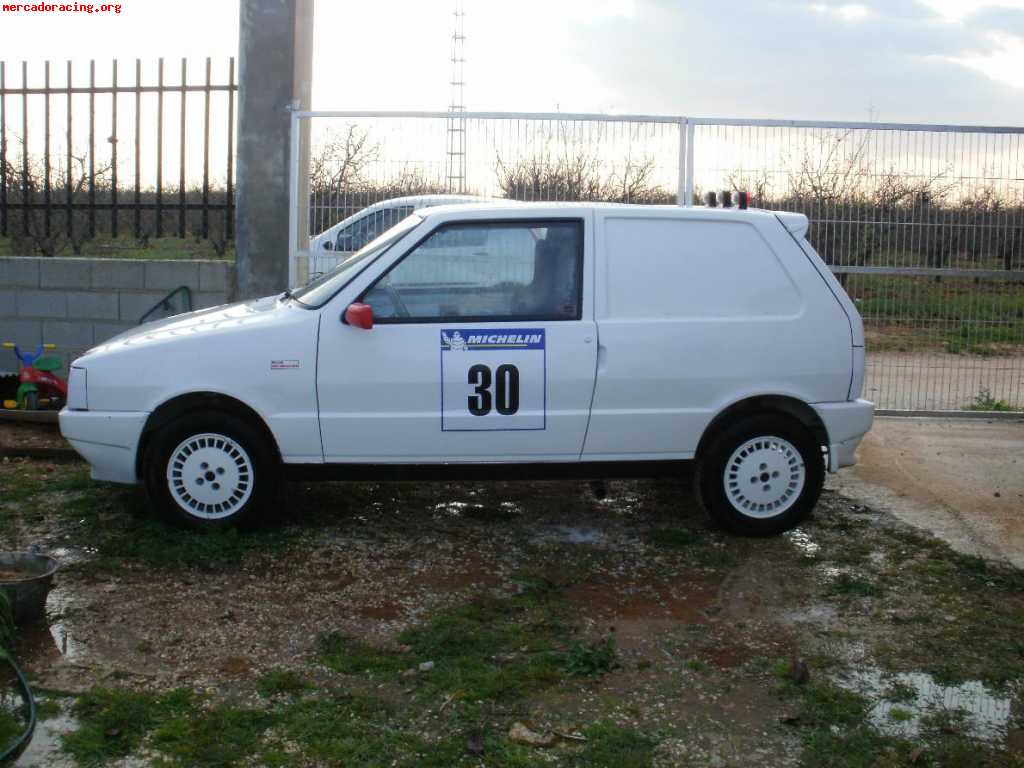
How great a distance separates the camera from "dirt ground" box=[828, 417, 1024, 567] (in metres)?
7.00

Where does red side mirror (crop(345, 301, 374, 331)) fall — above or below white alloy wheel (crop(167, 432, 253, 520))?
above

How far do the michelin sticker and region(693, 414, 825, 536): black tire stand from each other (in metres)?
1.06

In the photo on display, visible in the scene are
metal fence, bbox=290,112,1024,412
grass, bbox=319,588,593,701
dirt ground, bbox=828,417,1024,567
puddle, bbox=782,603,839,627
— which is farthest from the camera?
metal fence, bbox=290,112,1024,412

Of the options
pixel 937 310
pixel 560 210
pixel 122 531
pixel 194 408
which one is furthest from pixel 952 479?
pixel 122 531

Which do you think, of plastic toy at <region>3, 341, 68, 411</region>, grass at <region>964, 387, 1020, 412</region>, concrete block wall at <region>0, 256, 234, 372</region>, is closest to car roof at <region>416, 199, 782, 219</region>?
concrete block wall at <region>0, 256, 234, 372</region>

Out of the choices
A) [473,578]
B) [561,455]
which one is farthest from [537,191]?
[473,578]

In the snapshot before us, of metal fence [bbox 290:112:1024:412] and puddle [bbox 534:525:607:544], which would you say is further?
metal fence [bbox 290:112:1024:412]

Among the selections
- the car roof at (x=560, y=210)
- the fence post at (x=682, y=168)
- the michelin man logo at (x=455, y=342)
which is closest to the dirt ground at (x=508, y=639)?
the michelin man logo at (x=455, y=342)

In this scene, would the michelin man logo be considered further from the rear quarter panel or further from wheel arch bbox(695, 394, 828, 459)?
wheel arch bbox(695, 394, 828, 459)

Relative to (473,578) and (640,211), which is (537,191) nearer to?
(640,211)

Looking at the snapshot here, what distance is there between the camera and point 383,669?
4.73 metres

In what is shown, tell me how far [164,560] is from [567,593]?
2.08 m

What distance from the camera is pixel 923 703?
14.9 ft

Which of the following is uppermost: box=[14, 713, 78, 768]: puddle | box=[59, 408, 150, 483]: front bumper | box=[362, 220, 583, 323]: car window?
box=[362, 220, 583, 323]: car window
